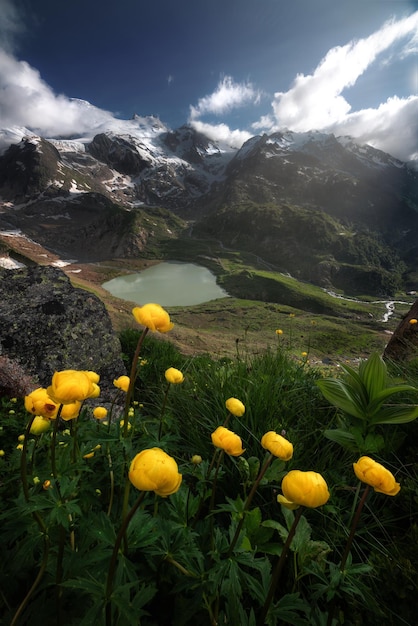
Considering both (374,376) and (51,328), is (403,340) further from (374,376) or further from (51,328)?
(51,328)

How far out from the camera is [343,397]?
7.76 feet

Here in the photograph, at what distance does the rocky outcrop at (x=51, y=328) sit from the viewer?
5309 millimetres

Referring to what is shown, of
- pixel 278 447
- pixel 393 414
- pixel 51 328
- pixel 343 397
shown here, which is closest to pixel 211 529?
pixel 278 447

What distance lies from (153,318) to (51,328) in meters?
4.97

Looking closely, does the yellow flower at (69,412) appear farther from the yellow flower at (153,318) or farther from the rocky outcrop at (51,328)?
the rocky outcrop at (51,328)

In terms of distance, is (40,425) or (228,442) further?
(40,425)

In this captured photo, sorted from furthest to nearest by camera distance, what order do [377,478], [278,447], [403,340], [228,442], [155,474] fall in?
[403,340] < [228,442] < [278,447] < [377,478] < [155,474]

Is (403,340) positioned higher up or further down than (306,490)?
further down

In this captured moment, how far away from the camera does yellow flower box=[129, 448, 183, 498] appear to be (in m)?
1.02

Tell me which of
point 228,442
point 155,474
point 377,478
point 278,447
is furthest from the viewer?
point 228,442

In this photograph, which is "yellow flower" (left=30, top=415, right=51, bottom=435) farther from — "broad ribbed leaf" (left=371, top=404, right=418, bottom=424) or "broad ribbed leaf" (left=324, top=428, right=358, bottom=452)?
"broad ribbed leaf" (left=371, top=404, right=418, bottom=424)

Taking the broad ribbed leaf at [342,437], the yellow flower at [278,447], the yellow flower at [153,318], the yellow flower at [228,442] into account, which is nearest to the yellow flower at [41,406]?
the yellow flower at [153,318]

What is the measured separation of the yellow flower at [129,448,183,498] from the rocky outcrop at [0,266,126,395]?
15.9ft

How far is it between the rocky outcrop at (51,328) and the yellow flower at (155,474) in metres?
4.86
